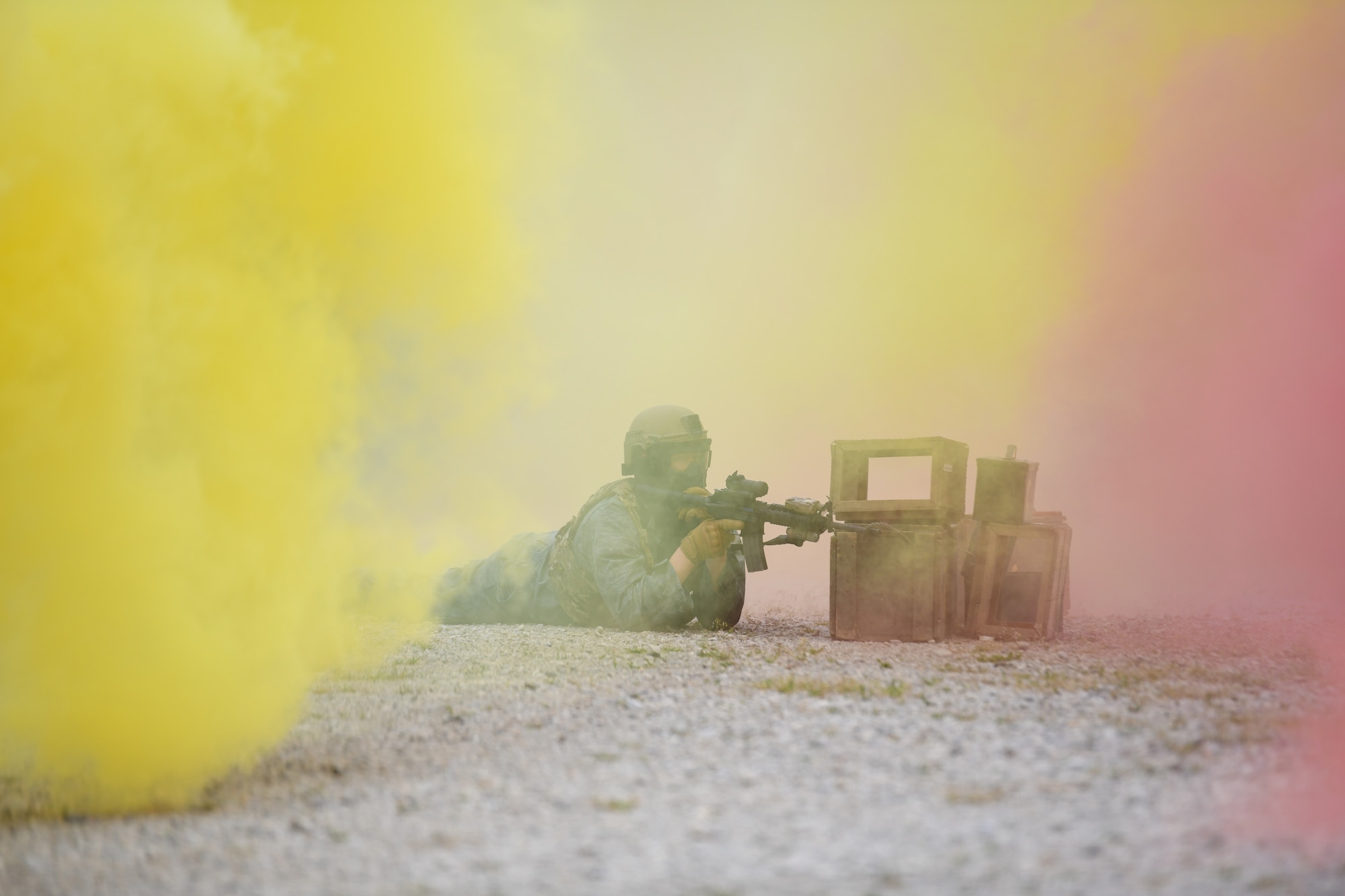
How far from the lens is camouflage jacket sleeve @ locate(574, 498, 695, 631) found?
35.3 feet

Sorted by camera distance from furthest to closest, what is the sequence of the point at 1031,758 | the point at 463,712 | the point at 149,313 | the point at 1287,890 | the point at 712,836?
the point at 463,712, the point at 149,313, the point at 1031,758, the point at 712,836, the point at 1287,890

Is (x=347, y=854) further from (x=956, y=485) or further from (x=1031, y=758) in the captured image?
(x=956, y=485)

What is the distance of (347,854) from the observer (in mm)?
4758

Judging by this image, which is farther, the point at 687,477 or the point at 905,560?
the point at 687,477

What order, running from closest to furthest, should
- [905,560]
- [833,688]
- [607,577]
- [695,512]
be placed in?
[833,688]
[905,560]
[607,577]
[695,512]

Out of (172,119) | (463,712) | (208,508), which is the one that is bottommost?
(463,712)

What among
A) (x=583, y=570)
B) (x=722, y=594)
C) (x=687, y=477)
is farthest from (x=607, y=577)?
(x=687, y=477)

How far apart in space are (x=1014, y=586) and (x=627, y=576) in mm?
3972

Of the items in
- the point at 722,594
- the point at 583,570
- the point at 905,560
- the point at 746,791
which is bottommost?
the point at 746,791

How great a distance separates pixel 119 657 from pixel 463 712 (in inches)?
90.2

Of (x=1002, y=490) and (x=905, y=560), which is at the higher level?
(x=1002, y=490)

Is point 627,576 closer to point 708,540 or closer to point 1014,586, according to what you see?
point 708,540

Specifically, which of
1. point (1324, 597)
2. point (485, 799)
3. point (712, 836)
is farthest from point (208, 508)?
point (1324, 597)

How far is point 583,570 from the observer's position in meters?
11.8
